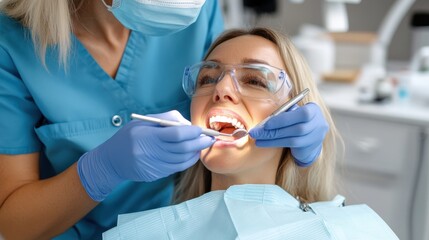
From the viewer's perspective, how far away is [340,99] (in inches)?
85.2

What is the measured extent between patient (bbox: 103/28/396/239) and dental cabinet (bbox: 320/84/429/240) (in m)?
0.75

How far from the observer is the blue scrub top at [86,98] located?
3.92ft

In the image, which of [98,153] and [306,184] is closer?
[98,153]

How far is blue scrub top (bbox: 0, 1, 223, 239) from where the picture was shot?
3.92 ft

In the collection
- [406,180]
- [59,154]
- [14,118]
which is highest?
[14,118]

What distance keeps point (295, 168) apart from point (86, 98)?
55cm

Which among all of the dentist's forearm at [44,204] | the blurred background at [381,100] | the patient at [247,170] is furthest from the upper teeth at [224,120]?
the blurred background at [381,100]

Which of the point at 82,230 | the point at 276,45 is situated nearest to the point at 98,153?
the point at 82,230

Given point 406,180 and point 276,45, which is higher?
point 276,45

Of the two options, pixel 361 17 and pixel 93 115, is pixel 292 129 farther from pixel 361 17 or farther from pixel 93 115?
pixel 361 17

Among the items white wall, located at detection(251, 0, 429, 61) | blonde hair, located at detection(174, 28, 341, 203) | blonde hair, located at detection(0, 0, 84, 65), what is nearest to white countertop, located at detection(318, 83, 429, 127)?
white wall, located at detection(251, 0, 429, 61)

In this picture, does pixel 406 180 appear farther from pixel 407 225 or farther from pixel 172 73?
pixel 172 73

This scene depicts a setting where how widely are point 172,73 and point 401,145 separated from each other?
106 cm

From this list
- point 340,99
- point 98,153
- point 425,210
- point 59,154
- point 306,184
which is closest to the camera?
point 98,153
